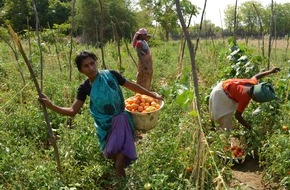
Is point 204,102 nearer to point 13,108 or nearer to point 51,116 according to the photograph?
point 51,116

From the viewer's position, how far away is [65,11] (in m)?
23.9

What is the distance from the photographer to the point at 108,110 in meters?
2.69

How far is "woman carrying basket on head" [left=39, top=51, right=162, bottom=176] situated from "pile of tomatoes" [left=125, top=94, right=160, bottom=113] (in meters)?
0.20

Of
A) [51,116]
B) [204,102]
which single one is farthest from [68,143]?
[204,102]

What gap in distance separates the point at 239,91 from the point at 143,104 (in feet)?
3.29

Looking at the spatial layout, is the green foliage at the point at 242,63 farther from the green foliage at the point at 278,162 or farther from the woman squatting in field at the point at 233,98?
the green foliage at the point at 278,162

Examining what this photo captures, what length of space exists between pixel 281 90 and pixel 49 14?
2133cm

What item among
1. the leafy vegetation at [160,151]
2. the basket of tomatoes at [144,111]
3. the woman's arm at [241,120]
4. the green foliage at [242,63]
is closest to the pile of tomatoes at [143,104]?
the basket of tomatoes at [144,111]

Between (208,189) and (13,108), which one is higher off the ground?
(13,108)

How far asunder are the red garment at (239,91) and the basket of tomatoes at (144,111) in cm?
81

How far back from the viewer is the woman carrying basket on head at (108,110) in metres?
2.63

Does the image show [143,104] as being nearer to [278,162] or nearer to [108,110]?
[108,110]

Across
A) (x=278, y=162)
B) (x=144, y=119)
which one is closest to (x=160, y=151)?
(x=144, y=119)

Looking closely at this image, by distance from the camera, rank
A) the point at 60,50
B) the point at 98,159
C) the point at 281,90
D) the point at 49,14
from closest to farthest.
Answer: the point at 98,159
the point at 281,90
the point at 60,50
the point at 49,14
